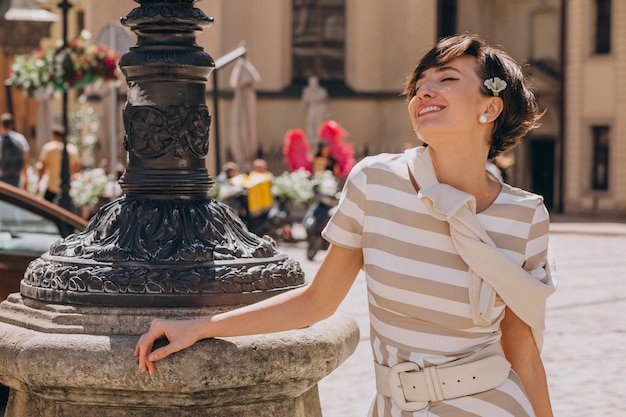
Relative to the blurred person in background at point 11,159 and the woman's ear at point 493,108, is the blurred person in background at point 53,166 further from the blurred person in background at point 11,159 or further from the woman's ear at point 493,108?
the woman's ear at point 493,108

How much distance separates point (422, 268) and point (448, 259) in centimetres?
7

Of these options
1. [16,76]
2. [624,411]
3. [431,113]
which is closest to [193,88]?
[431,113]

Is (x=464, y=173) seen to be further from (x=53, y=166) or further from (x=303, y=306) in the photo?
(x=53, y=166)

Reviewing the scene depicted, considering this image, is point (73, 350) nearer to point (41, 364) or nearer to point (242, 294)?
point (41, 364)

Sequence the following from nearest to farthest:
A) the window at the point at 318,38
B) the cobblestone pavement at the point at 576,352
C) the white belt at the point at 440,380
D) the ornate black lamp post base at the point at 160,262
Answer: the white belt at the point at 440,380, the ornate black lamp post base at the point at 160,262, the cobblestone pavement at the point at 576,352, the window at the point at 318,38

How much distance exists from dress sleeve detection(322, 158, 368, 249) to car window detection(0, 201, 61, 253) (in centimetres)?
525

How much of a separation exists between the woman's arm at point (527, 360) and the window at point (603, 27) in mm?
33706

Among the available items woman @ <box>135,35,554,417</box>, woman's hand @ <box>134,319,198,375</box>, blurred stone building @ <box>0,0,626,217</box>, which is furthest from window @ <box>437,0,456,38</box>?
woman @ <box>135,35,554,417</box>

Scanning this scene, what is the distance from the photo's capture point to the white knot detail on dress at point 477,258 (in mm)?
3080

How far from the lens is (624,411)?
7.82m

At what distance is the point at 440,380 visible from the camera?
3.07m

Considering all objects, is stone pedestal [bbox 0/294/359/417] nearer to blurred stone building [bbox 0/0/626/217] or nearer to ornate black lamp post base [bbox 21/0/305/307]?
ornate black lamp post base [bbox 21/0/305/307]

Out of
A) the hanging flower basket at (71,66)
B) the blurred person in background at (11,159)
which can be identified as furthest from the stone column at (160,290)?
the hanging flower basket at (71,66)

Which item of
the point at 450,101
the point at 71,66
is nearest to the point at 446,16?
the point at 71,66
